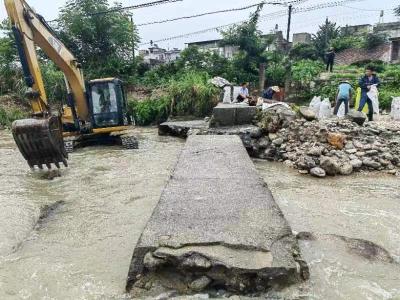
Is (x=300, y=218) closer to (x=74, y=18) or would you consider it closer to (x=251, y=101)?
(x=251, y=101)

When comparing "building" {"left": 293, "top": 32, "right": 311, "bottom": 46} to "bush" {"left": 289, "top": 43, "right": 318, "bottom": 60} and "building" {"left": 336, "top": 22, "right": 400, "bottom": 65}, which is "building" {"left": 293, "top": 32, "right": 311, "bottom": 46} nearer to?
"building" {"left": 336, "top": 22, "right": 400, "bottom": 65}

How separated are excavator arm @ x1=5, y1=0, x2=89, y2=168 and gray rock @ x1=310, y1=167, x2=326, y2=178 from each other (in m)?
4.30

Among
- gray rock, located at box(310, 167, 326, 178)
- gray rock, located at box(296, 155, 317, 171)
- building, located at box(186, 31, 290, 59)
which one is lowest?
gray rock, located at box(310, 167, 326, 178)

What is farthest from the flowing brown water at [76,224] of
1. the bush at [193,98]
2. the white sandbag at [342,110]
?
the bush at [193,98]

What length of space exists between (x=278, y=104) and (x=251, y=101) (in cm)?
196

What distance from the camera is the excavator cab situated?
9148 mm

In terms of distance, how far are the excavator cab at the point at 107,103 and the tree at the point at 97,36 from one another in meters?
10.4

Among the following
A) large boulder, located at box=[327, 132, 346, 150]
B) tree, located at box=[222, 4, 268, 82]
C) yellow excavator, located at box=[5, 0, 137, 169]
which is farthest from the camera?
tree, located at box=[222, 4, 268, 82]

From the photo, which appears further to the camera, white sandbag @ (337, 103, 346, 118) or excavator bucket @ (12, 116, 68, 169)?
white sandbag @ (337, 103, 346, 118)

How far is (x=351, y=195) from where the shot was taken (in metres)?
5.55

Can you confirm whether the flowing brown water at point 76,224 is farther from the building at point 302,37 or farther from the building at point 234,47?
the building at point 302,37

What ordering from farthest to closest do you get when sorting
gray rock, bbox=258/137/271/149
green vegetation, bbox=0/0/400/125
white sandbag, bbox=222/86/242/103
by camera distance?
green vegetation, bbox=0/0/400/125, white sandbag, bbox=222/86/242/103, gray rock, bbox=258/137/271/149

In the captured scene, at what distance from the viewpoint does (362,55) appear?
2736 centimetres

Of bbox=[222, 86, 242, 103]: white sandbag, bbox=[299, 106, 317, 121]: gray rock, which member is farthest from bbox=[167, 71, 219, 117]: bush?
bbox=[299, 106, 317, 121]: gray rock
